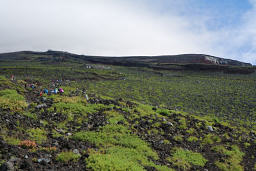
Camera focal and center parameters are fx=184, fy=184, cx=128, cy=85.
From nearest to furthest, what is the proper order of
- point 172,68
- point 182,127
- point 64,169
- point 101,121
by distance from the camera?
point 64,169 < point 101,121 < point 182,127 < point 172,68

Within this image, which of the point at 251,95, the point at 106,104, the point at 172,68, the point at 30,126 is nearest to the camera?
the point at 30,126

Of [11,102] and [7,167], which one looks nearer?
[7,167]

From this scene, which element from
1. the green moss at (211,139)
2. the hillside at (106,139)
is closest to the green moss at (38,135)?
the hillside at (106,139)

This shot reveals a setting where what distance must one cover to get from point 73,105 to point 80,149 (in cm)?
576

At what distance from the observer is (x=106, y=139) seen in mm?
10969

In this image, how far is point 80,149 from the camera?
9.50 metres

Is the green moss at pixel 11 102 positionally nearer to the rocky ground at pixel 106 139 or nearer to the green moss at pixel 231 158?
the rocky ground at pixel 106 139

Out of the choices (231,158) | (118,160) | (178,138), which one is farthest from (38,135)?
Answer: (231,158)

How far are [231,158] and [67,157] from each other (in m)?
10.0

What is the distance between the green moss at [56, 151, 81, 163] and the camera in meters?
8.20

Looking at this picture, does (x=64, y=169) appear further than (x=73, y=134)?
No

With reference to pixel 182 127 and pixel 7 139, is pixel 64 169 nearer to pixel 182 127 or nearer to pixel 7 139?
pixel 7 139

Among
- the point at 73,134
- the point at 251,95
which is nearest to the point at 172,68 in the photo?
the point at 251,95

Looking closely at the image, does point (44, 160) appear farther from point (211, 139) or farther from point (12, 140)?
point (211, 139)
